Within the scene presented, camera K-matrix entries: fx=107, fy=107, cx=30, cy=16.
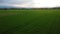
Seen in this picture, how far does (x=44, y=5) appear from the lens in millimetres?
2584

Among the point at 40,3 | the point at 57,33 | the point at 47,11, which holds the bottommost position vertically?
the point at 57,33

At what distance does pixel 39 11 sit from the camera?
105 inches

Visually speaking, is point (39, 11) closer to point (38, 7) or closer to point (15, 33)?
point (38, 7)

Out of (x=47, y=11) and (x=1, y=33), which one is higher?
(x=47, y=11)

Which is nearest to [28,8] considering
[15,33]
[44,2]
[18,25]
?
[44,2]

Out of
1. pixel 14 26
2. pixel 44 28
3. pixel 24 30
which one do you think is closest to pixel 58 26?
pixel 44 28

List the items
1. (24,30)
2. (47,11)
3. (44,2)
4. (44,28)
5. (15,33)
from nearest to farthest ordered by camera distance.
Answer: (15,33) → (24,30) → (44,28) → (44,2) → (47,11)

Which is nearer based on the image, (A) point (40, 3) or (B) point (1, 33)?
(B) point (1, 33)

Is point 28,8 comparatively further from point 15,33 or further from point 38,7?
point 15,33

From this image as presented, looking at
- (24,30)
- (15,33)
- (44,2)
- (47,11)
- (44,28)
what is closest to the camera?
(15,33)

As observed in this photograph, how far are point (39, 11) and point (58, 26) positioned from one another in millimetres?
Result: 883

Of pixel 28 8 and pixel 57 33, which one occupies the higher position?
pixel 28 8

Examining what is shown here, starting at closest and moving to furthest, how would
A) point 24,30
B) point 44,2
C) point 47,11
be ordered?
point 24,30 → point 44,2 → point 47,11

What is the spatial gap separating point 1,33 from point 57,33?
833 millimetres
